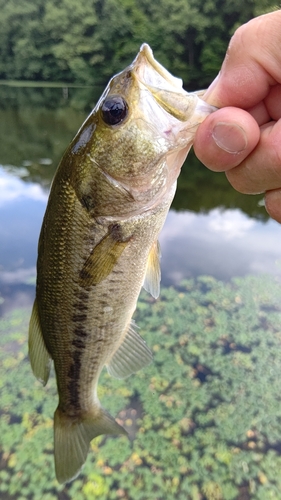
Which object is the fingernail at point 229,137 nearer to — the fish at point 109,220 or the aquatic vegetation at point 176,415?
the fish at point 109,220

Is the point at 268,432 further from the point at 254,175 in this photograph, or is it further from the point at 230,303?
the point at 254,175

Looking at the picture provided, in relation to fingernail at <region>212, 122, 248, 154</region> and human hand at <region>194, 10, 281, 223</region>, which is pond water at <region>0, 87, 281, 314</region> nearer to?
human hand at <region>194, 10, 281, 223</region>

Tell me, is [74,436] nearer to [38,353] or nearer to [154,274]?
[38,353]

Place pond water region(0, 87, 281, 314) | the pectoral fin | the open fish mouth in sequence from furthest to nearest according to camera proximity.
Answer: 1. pond water region(0, 87, 281, 314)
2. the pectoral fin
3. the open fish mouth

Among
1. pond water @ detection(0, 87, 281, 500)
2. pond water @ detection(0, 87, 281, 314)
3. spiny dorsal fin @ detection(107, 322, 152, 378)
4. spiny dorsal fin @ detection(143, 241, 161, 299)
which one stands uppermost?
spiny dorsal fin @ detection(143, 241, 161, 299)

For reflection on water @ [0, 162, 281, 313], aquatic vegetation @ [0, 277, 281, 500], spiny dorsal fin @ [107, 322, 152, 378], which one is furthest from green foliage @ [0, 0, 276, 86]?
spiny dorsal fin @ [107, 322, 152, 378]

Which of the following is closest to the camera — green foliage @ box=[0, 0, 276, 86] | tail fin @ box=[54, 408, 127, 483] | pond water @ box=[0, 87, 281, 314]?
tail fin @ box=[54, 408, 127, 483]
